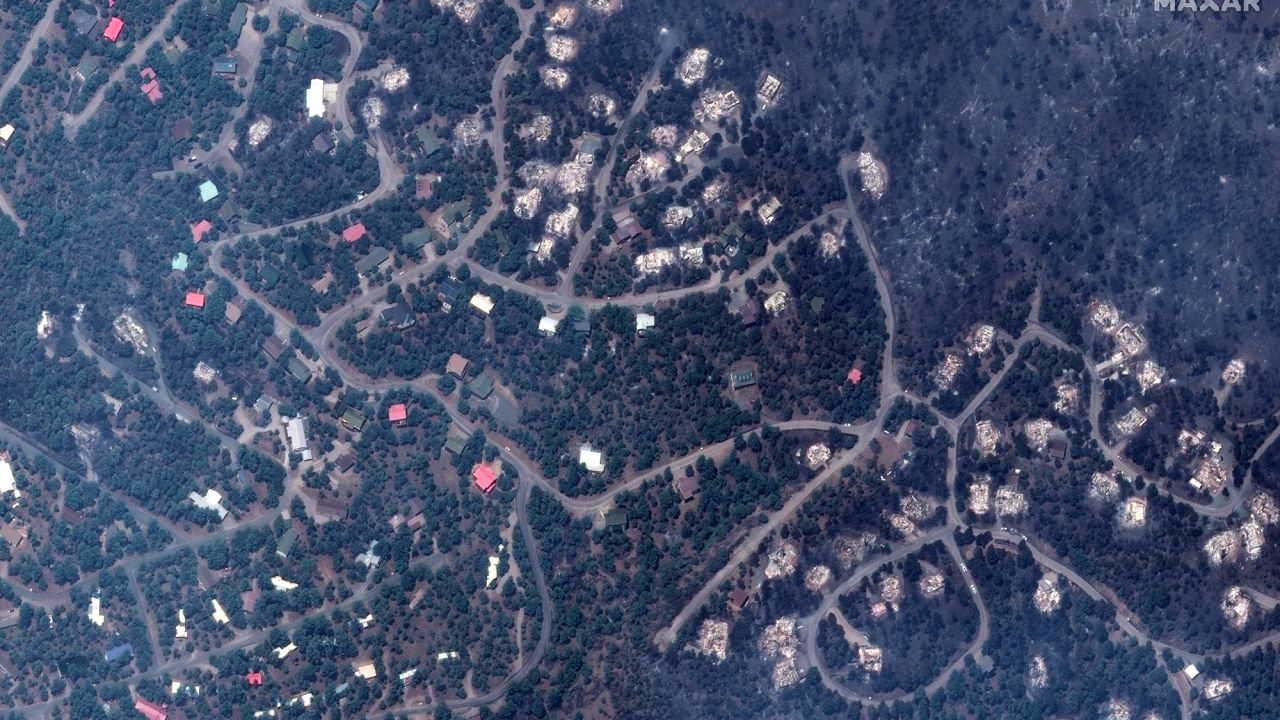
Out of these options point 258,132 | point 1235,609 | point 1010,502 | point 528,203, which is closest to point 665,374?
point 528,203

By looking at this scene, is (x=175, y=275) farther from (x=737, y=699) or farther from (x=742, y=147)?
(x=737, y=699)

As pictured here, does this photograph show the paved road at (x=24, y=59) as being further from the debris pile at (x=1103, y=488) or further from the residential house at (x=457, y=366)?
the debris pile at (x=1103, y=488)

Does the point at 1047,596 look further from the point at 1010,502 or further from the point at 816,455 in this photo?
the point at 816,455

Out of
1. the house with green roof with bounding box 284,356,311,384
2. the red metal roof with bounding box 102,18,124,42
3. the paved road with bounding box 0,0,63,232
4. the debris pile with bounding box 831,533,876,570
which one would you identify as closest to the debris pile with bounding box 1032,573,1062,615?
the debris pile with bounding box 831,533,876,570

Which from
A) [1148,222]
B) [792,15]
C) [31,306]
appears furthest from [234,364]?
[1148,222]

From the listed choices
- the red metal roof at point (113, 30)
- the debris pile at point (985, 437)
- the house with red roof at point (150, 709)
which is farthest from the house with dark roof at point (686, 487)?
the red metal roof at point (113, 30)

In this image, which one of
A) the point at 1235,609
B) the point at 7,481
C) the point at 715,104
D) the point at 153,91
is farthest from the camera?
the point at 153,91

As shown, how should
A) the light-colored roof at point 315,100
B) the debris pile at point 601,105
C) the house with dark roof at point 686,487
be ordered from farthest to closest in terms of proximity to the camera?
the light-colored roof at point 315,100 < the debris pile at point 601,105 < the house with dark roof at point 686,487
